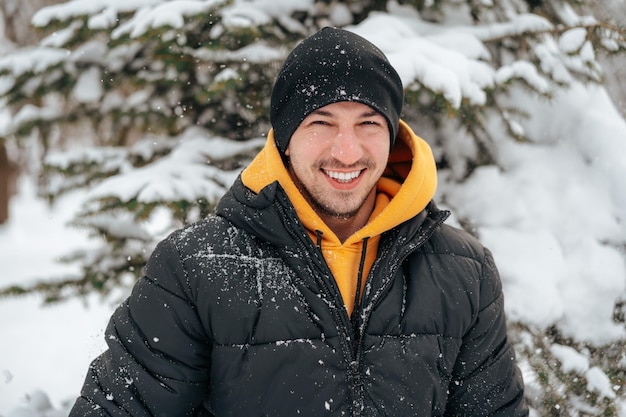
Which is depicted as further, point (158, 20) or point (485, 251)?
point (158, 20)

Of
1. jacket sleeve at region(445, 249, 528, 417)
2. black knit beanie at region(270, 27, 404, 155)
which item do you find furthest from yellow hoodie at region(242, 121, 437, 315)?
jacket sleeve at region(445, 249, 528, 417)

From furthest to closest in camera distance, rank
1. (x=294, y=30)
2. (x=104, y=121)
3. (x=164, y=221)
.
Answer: (x=164, y=221) → (x=104, y=121) → (x=294, y=30)

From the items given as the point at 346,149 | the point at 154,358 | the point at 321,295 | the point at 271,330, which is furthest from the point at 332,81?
the point at 154,358

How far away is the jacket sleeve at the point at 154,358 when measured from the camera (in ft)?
6.09

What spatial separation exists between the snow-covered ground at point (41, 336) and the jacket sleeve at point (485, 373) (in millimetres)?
1582

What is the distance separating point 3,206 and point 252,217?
14.2m

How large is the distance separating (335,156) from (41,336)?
660 centimetres

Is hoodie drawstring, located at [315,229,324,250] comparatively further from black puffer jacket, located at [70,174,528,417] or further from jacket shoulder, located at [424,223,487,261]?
jacket shoulder, located at [424,223,487,261]

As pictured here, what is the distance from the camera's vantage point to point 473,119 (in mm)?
3258

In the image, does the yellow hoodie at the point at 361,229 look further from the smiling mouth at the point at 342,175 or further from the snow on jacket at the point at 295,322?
the smiling mouth at the point at 342,175

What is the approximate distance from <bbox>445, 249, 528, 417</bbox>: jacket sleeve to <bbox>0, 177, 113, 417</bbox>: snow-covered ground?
1582 mm

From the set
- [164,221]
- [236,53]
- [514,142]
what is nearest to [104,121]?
[236,53]

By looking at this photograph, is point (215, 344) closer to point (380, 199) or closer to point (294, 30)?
point (380, 199)

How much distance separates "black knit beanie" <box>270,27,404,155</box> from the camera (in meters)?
2.05
